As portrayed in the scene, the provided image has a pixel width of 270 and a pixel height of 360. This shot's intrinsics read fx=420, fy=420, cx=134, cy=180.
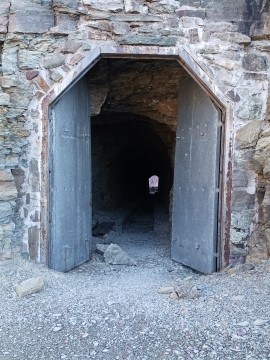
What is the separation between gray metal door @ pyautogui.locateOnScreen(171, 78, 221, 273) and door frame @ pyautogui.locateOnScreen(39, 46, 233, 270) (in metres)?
0.10

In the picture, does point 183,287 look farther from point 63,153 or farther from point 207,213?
point 63,153

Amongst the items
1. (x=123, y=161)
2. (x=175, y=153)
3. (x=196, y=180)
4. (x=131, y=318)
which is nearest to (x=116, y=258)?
(x=196, y=180)

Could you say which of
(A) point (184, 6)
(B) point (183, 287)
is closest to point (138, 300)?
(B) point (183, 287)

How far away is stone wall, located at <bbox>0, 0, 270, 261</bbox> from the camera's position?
4254 mm

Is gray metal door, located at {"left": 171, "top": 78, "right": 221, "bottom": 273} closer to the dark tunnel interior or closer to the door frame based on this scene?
the door frame

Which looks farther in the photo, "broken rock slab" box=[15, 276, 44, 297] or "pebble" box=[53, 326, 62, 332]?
"broken rock slab" box=[15, 276, 44, 297]

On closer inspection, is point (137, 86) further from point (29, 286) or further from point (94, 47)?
point (29, 286)

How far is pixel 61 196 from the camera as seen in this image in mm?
4664

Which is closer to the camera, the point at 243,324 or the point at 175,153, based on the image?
the point at 243,324

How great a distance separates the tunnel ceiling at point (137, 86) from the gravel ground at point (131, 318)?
2.56 meters

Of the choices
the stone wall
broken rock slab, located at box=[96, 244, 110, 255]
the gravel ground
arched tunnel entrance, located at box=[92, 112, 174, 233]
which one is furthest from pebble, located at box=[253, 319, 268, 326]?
arched tunnel entrance, located at box=[92, 112, 174, 233]

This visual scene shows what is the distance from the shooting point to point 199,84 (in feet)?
15.2

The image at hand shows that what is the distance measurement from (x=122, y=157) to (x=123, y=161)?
1.44ft

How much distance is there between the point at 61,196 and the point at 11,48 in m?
1.64
